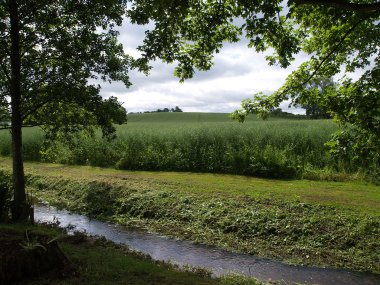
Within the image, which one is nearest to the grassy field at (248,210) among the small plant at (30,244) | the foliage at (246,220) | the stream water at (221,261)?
the foliage at (246,220)

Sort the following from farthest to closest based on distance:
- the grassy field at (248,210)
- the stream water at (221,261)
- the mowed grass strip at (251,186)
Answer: the mowed grass strip at (251,186)
the grassy field at (248,210)
the stream water at (221,261)

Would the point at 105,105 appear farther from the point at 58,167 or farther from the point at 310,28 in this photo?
the point at 58,167

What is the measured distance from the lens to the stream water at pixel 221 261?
930 centimetres

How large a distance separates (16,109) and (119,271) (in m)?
7.07

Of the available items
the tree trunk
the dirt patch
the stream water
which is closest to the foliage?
the stream water

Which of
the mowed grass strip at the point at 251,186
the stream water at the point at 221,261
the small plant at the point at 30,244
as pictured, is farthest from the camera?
the mowed grass strip at the point at 251,186

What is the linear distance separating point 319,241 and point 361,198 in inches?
140

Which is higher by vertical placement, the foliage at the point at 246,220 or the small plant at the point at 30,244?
the small plant at the point at 30,244

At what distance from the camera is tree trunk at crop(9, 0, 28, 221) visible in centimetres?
1177

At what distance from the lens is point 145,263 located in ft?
28.1

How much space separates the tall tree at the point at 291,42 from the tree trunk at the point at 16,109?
5.58 m

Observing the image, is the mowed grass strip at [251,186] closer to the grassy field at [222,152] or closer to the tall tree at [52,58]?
the grassy field at [222,152]

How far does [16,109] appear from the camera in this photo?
12.3m

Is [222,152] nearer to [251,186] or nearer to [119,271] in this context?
[251,186]
